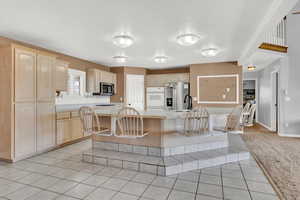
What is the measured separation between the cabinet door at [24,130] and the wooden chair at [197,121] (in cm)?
301

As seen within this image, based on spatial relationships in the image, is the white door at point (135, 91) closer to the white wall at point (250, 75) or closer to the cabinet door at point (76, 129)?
the cabinet door at point (76, 129)

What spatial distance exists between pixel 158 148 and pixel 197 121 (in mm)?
840

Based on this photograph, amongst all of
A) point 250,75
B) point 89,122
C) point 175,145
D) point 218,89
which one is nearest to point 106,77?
point 89,122

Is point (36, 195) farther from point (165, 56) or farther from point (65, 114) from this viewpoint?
point (165, 56)

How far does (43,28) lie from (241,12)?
320 cm

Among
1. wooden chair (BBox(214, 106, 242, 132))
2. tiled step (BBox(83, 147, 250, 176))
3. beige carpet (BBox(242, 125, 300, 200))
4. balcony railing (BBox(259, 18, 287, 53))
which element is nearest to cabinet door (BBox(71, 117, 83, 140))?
tiled step (BBox(83, 147, 250, 176))

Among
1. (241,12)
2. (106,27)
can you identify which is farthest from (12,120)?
(241,12)

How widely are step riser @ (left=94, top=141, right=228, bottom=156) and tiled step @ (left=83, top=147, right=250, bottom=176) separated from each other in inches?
2.7

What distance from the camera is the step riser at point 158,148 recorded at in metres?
2.87

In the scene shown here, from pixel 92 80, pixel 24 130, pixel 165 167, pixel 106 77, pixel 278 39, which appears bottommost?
pixel 165 167

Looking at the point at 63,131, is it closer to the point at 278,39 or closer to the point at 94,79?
the point at 94,79

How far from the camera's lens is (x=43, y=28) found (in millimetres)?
2854

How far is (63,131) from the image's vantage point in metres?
3.97

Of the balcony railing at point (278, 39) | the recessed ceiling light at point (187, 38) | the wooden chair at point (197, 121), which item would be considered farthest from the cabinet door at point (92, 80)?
the balcony railing at point (278, 39)
